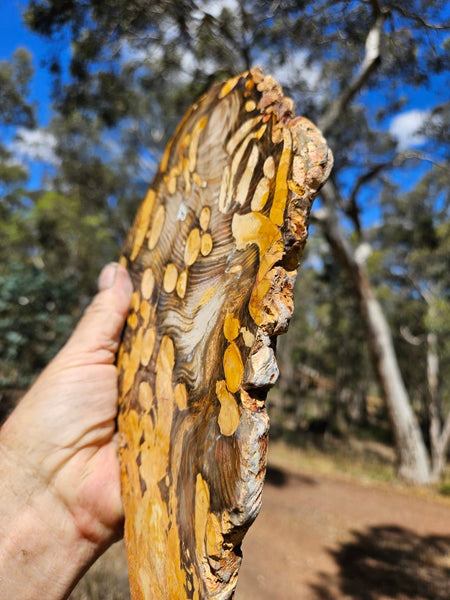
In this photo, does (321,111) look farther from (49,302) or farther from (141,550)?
(141,550)

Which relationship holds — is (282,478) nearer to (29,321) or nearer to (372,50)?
(29,321)

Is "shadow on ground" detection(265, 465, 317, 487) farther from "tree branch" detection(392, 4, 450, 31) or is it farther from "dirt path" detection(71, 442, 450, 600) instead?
"tree branch" detection(392, 4, 450, 31)

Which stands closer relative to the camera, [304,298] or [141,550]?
[141,550]

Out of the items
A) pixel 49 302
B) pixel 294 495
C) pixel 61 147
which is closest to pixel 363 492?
pixel 294 495

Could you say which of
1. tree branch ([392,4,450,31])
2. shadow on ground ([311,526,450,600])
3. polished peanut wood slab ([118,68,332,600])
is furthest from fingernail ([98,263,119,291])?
tree branch ([392,4,450,31])

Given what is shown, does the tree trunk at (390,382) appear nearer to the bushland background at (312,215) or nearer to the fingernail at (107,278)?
the bushland background at (312,215)

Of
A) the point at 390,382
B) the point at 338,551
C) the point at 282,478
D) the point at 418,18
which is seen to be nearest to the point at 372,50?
the point at 418,18
